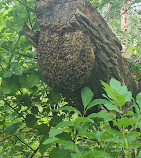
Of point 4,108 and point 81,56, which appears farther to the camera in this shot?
point 4,108

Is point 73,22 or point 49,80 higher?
point 73,22

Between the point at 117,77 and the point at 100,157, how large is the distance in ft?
3.87

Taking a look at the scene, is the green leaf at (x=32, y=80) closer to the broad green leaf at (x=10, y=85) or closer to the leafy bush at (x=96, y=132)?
the broad green leaf at (x=10, y=85)

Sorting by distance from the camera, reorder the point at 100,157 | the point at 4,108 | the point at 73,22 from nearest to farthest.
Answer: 1. the point at 100,157
2. the point at 73,22
3. the point at 4,108

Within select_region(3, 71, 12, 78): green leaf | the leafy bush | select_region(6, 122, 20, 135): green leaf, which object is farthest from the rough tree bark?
select_region(6, 122, 20, 135): green leaf

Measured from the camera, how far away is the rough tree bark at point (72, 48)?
5.71 ft

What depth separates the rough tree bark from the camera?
68.5 inches

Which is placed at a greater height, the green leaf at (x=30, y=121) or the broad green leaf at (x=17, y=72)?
the broad green leaf at (x=17, y=72)

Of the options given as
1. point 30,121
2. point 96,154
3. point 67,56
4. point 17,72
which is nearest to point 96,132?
point 96,154

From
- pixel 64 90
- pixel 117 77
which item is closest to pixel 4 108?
pixel 64 90

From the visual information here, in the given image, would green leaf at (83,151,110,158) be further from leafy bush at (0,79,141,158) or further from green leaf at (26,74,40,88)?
green leaf at (26,74,40,88)

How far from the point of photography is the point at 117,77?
1904 mm

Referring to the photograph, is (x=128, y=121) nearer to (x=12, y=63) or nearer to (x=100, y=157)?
(x=100, y=157)

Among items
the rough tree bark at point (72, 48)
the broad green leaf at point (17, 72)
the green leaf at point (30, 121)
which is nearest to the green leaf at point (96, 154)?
the rough tree bark at point (72, 48)
